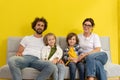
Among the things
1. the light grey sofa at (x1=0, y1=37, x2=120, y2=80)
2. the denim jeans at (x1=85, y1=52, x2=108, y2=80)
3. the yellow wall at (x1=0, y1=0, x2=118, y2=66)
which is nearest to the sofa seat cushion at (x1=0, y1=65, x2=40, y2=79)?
the light grey sofa at (x1=0, y1=37, x2=120, y2=80)

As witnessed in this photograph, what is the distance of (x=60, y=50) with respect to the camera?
3736 mm

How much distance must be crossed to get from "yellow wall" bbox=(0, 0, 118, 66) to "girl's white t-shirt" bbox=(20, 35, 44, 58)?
0.43 metres

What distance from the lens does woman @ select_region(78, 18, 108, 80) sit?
3316 mm

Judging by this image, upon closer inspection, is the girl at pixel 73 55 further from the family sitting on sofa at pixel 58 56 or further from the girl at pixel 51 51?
the girl at pixel 51 51

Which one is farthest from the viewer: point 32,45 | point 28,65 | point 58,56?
point 32,45

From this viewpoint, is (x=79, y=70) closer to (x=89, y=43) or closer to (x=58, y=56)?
(x=58, y=56)

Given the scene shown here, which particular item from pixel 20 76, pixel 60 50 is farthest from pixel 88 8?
pixel 20 76

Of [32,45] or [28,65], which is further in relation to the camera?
[32,45]

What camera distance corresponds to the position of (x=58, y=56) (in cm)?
365

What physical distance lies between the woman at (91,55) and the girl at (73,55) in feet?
0.26

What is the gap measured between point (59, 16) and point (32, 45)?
31.9 inches

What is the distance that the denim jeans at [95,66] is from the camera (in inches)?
130

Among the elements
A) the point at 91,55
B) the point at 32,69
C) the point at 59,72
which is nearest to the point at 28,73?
the point at 32,69

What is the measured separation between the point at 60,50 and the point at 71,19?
798 mm
